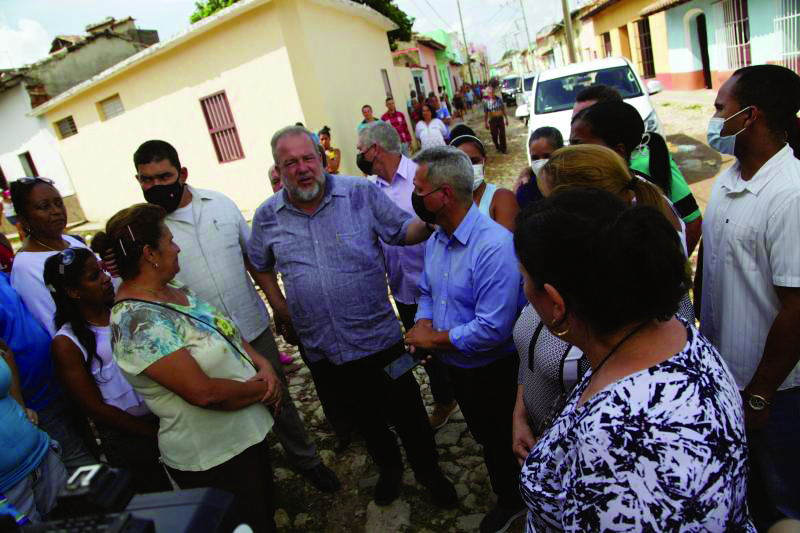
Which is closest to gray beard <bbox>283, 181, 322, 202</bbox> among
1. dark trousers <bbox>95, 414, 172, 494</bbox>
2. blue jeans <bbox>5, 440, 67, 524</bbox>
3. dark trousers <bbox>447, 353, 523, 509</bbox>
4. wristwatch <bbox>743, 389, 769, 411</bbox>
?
dark trousers <bbox>447, 353, 523, 509</bbox>

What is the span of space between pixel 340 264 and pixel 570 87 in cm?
695

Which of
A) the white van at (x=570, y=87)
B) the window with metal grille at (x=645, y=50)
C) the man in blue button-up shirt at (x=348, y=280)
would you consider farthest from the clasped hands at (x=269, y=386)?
the window with metal grille at (x=645, y=50)

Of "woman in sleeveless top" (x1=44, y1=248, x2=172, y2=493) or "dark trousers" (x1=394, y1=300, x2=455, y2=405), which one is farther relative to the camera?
"dark trousers" (x1=394, y1=300, x2=455, y2=405)

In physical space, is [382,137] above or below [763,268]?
above

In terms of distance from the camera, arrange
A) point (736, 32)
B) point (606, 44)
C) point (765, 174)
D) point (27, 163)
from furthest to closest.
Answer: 1. point (606, 44)
2. point (27, 163)
3. point (736, 32)
4. point (765, 174)

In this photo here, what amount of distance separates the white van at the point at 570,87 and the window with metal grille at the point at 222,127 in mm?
6403

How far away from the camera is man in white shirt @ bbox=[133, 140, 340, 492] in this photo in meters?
2.73

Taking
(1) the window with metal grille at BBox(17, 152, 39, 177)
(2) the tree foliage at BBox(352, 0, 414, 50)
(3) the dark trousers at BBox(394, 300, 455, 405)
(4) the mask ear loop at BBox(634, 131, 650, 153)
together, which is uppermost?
(2) the tree foliage at BBox(352, 0, 414, 50)

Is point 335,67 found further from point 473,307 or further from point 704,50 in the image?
point 704,50

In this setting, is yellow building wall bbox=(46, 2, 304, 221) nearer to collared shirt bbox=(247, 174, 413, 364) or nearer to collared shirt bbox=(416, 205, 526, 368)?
collared shirt bbox=(247, 174, 413, 364)

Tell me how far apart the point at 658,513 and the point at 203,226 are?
2.60 metres

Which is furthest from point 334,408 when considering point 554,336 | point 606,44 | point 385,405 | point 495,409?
point 606,44

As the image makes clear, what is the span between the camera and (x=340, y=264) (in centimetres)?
263

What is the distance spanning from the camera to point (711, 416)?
98 centimetres
